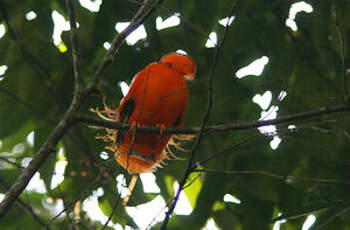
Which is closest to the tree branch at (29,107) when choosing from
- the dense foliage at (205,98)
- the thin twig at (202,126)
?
the dense foliage at (205,98)

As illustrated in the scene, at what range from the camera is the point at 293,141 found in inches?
164

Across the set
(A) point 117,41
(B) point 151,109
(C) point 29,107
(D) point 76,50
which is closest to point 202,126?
(A) point 117,41

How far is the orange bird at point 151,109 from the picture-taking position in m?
3.53

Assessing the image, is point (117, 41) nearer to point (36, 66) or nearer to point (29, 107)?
point (29, 107)

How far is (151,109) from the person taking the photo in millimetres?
3518

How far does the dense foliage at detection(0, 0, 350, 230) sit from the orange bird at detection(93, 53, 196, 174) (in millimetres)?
190

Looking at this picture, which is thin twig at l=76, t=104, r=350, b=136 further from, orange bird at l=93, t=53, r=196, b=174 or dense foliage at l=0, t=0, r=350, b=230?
dense foliage at l=0, t=0, r=350, b=230

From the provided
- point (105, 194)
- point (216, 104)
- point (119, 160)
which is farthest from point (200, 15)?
point (105, 194)

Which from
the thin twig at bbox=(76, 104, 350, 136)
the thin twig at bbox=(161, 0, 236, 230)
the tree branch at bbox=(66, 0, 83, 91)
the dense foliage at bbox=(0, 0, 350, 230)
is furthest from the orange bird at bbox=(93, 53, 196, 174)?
the thin twig at bbox=(161, 0, 236, 230)

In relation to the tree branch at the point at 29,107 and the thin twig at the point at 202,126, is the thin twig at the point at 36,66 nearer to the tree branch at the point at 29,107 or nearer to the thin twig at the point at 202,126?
the tree branch at the point at 29,107

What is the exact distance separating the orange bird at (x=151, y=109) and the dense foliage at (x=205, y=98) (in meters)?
0.19

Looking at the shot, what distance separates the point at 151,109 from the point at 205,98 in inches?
31.3

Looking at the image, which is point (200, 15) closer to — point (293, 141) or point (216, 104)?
point (216, 104)

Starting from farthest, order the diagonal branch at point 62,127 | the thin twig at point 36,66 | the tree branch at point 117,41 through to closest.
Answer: the thin twig at point 36,66
the tree branch at point 117,41
the diagonal branch at point 62,127
